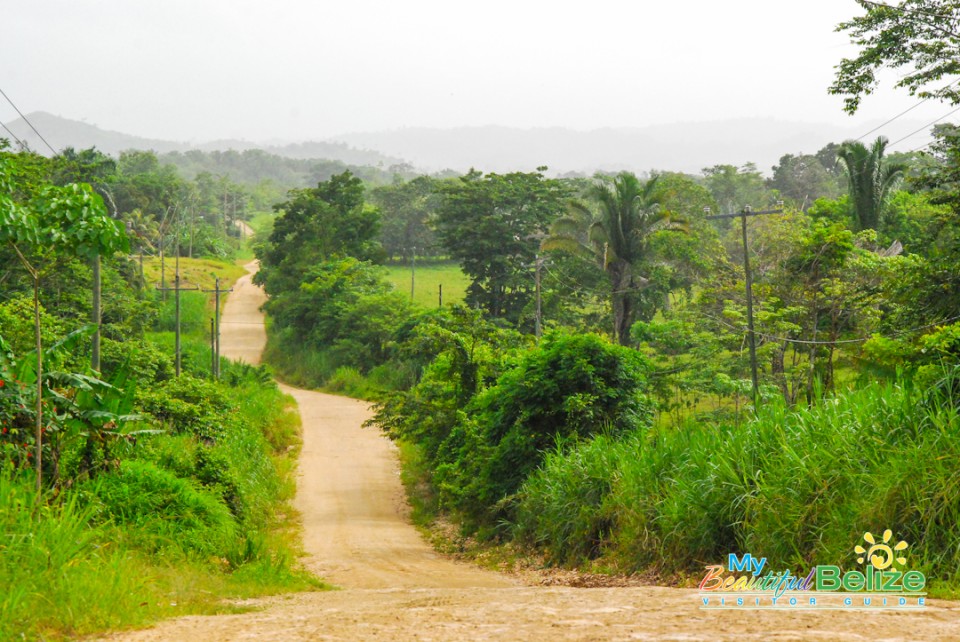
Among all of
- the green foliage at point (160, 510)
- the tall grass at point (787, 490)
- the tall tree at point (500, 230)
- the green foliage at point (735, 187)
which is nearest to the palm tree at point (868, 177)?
the tall tree at point (500, 230)

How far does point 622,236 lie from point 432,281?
120 ft

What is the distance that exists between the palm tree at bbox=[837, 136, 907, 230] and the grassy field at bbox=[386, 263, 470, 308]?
107 feet

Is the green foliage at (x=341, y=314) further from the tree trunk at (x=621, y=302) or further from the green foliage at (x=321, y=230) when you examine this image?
the tree trunk at (x=621, y=302)

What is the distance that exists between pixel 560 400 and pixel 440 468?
4.55 metres

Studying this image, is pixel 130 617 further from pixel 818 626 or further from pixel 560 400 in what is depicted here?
pixel 560 400

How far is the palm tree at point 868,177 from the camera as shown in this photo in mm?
34375

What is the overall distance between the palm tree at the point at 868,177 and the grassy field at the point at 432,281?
1284 inches

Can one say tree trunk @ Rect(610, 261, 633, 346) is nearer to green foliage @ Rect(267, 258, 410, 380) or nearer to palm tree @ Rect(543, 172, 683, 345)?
palm tree @ Rect(543, 172, 683, 345)

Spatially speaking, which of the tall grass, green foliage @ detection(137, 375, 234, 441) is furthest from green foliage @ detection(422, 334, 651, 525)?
green foliage @ detection(137, 375, 234, 441)

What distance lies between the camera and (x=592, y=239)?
135ft

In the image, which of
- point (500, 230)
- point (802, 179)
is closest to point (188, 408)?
point (500, 230)

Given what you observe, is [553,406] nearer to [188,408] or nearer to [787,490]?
[188,408]

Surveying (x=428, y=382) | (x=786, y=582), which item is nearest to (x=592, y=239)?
(x=428, y=382)

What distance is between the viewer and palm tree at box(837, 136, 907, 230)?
3438 cm
